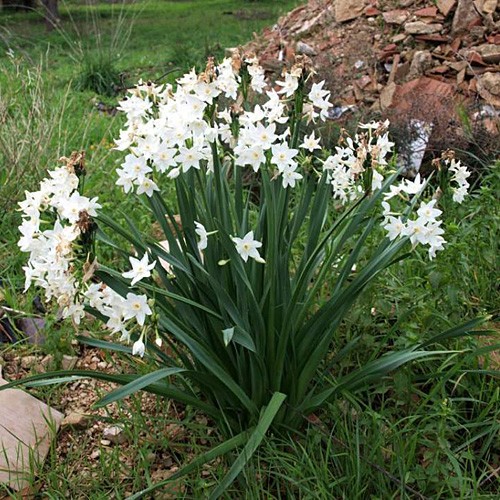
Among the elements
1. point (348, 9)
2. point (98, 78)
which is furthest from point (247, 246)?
point (98, 78)

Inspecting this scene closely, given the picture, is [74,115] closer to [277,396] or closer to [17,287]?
[17,287]

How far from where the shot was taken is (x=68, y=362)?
2.70 m

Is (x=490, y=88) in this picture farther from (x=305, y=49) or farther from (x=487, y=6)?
(x=305, y=49)

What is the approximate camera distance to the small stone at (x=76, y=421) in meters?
2.35

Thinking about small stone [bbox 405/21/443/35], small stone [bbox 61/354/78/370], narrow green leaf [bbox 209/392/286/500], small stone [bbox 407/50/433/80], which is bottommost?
small stone [bbox 61/354/78/370]

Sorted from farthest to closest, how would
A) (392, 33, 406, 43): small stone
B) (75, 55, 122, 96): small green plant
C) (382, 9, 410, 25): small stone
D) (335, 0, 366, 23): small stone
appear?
1. (75, 55, 122, 96): small green plant
2. (335, 0, 366, 23): small stone
3. (382, 9, 410, 25): small stone
4. (392, 33, 406, 43): small stone

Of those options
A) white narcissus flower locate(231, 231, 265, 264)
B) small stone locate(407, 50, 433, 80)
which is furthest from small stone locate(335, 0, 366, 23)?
white narcissus flower locate(231, 231, 265, 264)

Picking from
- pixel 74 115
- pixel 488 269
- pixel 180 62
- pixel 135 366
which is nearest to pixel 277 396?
pixel 135 366

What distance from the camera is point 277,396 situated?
1938 mm

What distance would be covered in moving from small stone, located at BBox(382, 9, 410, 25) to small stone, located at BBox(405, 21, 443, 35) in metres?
0.19

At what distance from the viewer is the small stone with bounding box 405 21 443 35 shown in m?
5.35

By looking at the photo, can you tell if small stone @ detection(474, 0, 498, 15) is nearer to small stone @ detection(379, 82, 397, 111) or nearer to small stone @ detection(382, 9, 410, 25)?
small stone @ detection(382, 9, 410, 25)

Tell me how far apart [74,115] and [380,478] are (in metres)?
4.72

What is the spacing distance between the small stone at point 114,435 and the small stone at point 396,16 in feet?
14.1
